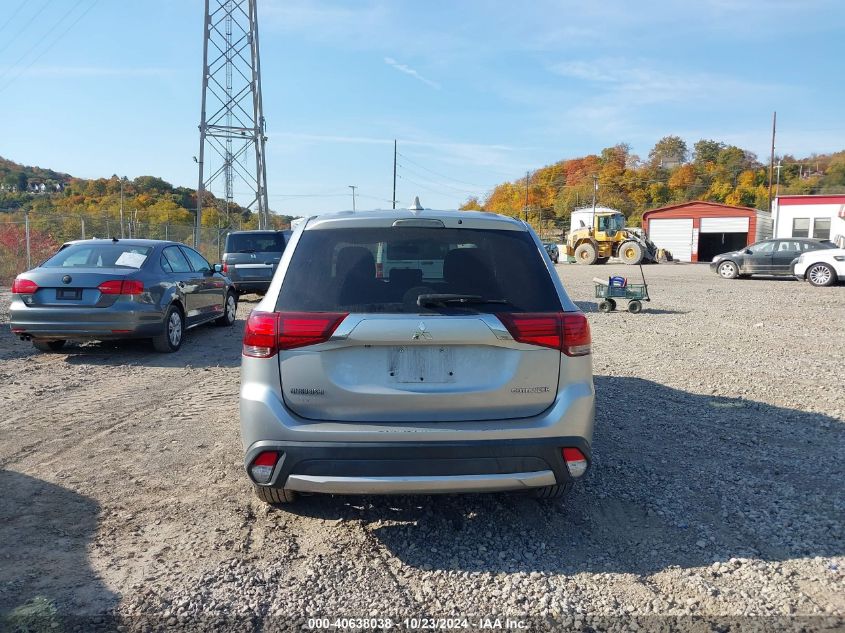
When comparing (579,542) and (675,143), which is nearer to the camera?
(579,542)

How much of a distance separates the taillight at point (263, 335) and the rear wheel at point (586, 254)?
35.0 m

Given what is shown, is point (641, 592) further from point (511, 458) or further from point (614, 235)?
point (614, 235)

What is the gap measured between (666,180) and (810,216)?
4834cm

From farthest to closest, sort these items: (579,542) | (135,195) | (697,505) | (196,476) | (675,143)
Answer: (675,143) < (135,195) < (196,476) < (697,505) < (579,542)

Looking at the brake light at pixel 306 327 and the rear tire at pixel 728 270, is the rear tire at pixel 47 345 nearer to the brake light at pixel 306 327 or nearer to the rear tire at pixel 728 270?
the brake light at pixel 306 327

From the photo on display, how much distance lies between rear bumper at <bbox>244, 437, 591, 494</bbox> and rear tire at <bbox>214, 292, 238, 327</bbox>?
8.46m

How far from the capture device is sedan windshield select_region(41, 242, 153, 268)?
8.23 meters

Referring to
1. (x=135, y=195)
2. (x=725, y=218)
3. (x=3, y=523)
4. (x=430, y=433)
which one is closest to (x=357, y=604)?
(x=430, y=433)

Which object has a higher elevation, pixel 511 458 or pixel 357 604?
pixel 511 458

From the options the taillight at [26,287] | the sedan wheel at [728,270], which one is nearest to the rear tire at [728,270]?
the sedan wheel at [728,270]

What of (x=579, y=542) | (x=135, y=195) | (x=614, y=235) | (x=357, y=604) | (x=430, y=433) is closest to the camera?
(x=357, y=604)

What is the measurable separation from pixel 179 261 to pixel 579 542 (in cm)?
779

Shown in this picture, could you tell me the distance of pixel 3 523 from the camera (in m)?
3.59

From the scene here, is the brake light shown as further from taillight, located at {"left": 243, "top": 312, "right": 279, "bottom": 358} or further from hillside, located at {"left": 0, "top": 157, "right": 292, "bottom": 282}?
hillside, located at {"left": 0, "top": 157, "right": 292, "bottom": 282}
